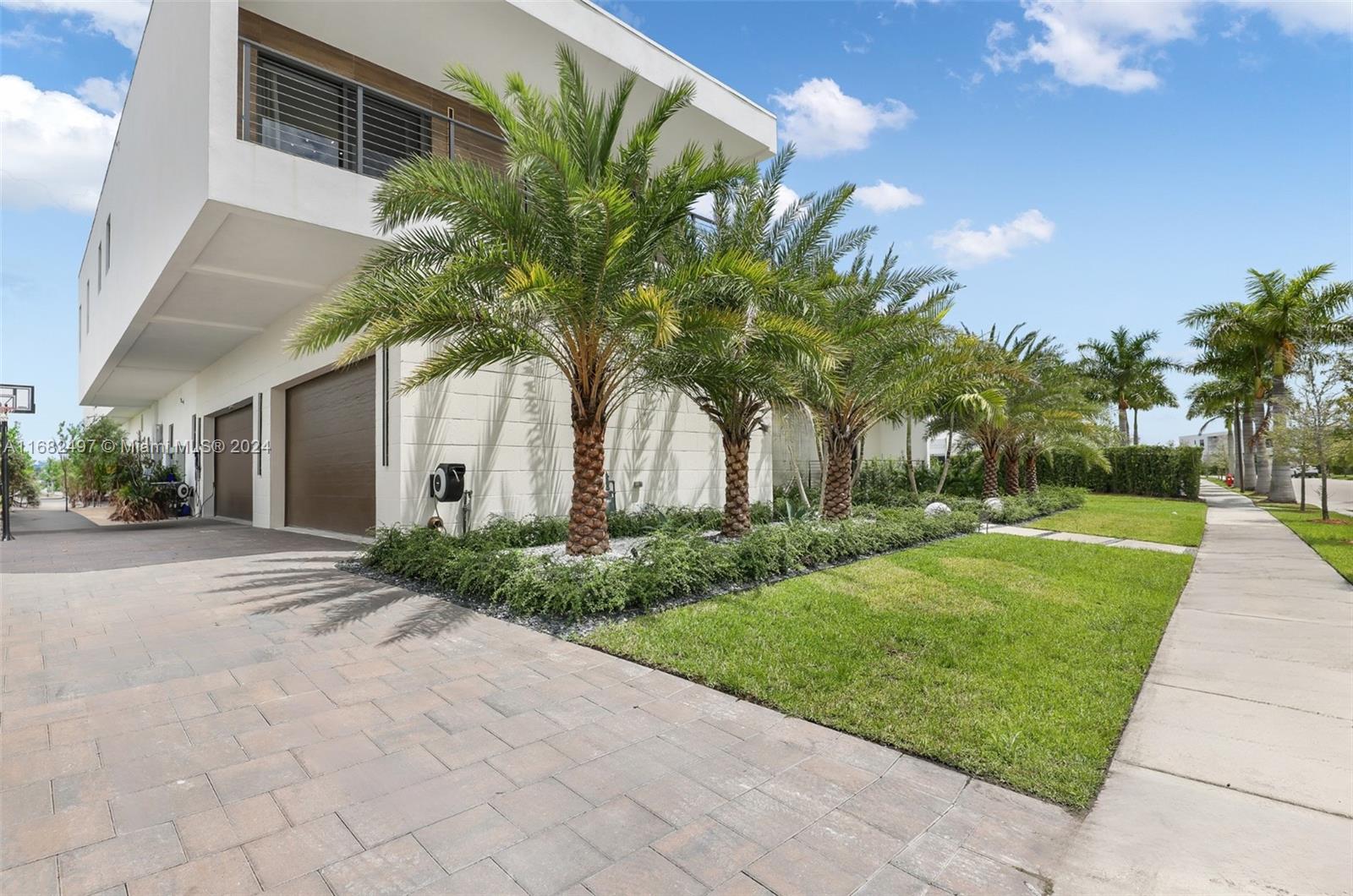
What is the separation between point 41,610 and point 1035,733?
8.24 m

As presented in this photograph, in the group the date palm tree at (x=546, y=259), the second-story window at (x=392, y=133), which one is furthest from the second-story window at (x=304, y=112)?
the date palm tree at (x=546, y=259)

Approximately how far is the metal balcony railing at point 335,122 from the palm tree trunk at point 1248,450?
30905 millimetres

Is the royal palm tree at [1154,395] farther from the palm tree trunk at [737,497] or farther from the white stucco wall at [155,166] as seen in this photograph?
the white stucco wall at [155,166]

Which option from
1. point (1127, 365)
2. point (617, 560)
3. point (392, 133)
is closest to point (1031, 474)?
point (617, 560)

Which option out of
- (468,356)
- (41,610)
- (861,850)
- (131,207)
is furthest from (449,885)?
(131,207)

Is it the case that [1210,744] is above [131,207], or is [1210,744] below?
below

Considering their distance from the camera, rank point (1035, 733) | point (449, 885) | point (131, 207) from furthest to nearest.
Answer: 1. point (131, 207)
2. point (1035, 733)
3. point (449, 885)

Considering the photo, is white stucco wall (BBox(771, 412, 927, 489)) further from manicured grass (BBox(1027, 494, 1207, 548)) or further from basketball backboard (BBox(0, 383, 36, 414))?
basketball backboard (BBox(0, 383, 36, 414))

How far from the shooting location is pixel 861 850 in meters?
2.37

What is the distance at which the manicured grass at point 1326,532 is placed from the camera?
30.1 feet

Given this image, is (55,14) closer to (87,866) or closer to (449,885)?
(87,866)

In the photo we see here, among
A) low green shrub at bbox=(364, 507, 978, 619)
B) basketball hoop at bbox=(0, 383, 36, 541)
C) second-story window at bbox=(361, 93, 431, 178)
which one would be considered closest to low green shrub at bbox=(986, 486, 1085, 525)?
low green shrub at bbox=(364, 507, 978, 619)

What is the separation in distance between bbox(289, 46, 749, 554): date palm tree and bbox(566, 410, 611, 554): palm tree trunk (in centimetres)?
2

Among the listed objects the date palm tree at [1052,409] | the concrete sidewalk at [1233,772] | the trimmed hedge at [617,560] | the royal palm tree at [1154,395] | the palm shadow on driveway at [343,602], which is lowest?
the concrete sidewalk at [1233,772]
